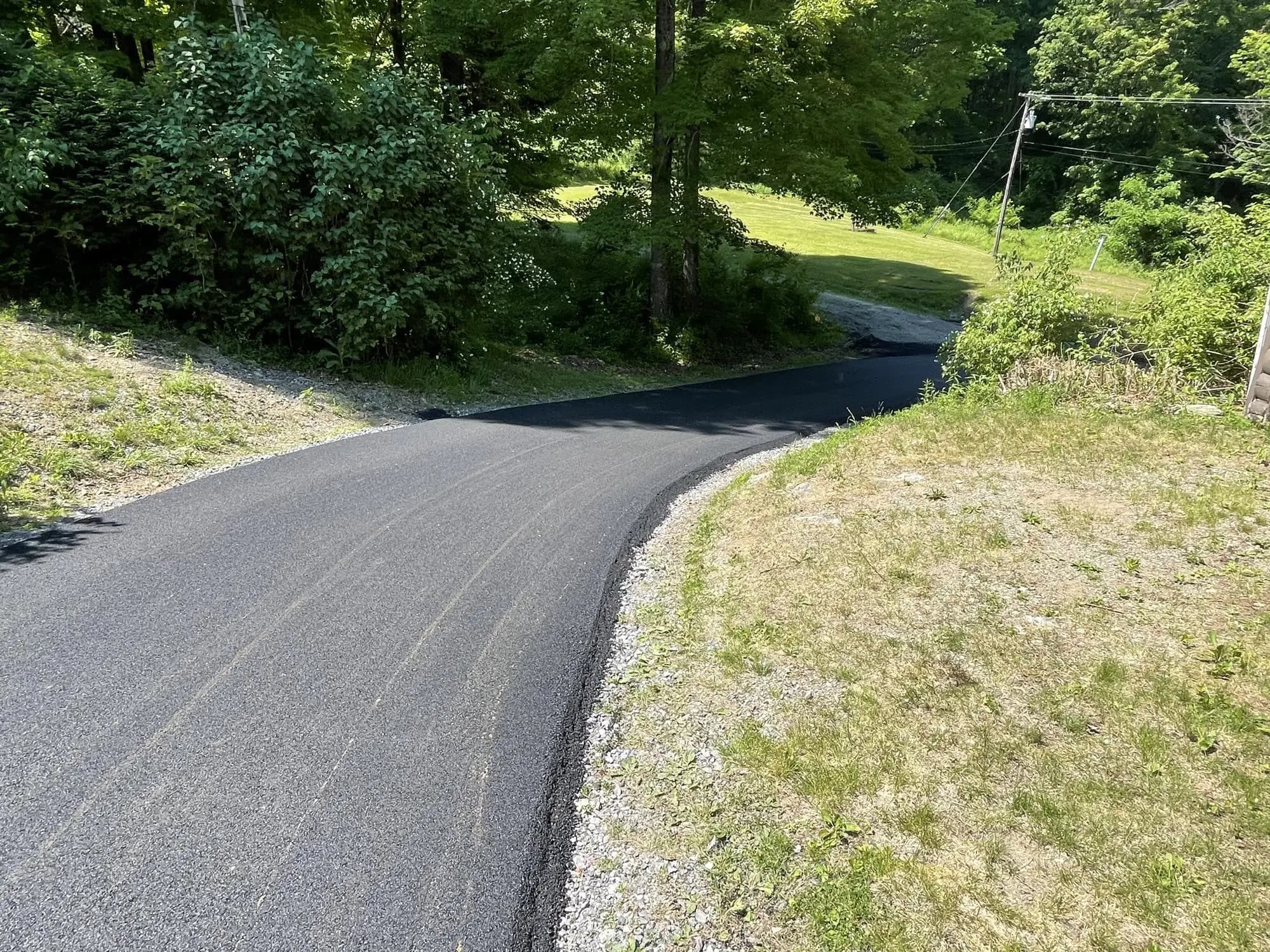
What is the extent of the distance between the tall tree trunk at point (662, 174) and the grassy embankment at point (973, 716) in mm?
10216

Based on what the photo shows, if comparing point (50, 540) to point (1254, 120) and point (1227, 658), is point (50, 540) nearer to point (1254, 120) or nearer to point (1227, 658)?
point (1227, 658)

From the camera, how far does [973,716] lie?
369 cm

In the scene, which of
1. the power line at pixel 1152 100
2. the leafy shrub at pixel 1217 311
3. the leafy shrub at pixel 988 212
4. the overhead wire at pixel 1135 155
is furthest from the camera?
the leafy shrub at pixel 988 212

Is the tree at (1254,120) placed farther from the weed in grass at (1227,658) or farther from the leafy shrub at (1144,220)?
the weed in grass at (1227,658)

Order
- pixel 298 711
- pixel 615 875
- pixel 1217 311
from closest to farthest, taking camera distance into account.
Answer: pixel 615 875
pixel 298 711
pixel 1217 311

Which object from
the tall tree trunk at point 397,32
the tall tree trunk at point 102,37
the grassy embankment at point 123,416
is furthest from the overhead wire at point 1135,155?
the grassy embankment at point 123,416

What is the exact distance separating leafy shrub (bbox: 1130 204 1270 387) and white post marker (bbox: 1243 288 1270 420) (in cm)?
108

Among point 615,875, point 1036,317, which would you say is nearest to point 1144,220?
point 1036,317

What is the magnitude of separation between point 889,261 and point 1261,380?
27.8 metres

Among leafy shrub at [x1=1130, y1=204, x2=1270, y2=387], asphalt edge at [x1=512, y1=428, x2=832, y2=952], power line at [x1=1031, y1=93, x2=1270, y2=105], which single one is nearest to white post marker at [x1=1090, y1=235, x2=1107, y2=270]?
power line at [x1=1031, y1=93, x2=1270, y2=105]

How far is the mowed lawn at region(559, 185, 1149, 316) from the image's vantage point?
28.1 meters

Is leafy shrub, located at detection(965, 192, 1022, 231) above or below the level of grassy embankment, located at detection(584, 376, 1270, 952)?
above

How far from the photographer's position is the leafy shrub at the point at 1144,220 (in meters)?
34.5

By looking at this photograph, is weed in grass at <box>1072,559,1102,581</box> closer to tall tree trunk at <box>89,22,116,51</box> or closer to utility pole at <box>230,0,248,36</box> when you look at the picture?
utility pole at <box>230,0,248,36</box>
